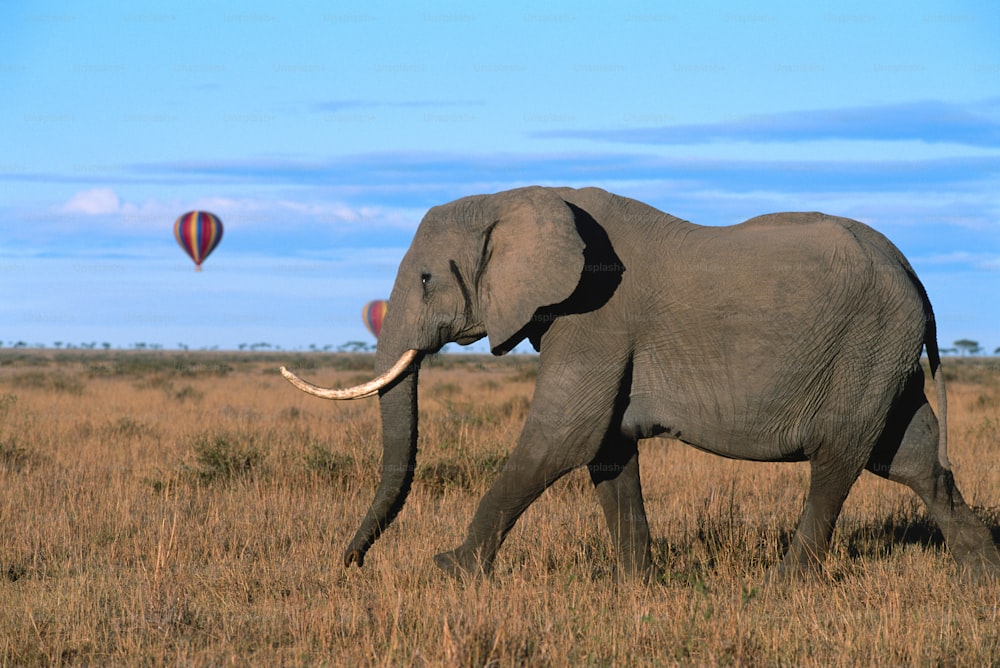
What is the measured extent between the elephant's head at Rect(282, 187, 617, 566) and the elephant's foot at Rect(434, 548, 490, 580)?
0.50 m

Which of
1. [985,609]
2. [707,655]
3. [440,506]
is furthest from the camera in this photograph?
[440,506]

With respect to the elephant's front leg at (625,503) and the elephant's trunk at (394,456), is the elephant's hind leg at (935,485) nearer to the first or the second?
the elephant's front leg at (625,503)

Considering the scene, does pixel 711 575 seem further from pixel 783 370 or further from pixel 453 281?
pixel 453 281

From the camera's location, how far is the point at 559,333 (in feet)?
22.3

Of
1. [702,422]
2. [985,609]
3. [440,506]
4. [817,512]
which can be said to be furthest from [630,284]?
[440,506]

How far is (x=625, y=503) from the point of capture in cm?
732

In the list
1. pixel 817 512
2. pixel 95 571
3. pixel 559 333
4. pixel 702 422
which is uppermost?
pixel 559 333

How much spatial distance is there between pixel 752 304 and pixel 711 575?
1.75 metres

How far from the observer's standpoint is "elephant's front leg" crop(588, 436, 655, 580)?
7.30 m

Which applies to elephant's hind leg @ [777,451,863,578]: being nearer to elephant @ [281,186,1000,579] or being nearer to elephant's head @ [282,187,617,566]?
elephant @ [281,186,1000,579]

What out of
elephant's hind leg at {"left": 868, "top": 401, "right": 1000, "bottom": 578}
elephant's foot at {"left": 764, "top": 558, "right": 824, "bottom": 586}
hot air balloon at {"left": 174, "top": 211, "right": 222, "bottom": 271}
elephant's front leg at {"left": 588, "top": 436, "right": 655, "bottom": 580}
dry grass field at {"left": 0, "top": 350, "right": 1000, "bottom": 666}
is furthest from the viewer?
hot air balloon at {"left": 174, "top": 211, "right": 222, "bottom": 271}

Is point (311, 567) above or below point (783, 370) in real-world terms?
below

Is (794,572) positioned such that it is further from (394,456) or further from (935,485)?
(394,456)

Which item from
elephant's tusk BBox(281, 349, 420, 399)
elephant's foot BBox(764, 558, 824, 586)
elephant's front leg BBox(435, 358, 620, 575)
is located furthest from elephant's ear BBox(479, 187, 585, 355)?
elephant's foot BBox(764, 558, 824, 586)
